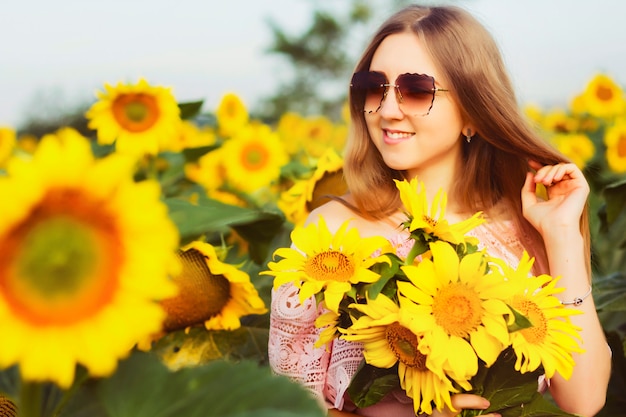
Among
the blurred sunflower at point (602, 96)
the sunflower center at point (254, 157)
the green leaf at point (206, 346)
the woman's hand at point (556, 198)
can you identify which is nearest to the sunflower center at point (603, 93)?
the blurred sunflower at point (602, 96)

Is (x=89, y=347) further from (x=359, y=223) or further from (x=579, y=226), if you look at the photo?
(x=579, y=226)

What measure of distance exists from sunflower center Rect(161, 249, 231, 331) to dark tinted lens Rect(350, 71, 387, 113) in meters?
0.39

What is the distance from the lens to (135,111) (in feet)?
5.63

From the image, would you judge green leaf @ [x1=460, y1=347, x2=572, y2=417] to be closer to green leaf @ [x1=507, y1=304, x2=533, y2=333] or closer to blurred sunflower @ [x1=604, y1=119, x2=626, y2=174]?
green leaf @ [x1=507, y1=304, x2=533, y2=333]

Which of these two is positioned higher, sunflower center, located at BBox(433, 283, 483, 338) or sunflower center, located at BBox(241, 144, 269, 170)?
sunflower center, located at BBox(433, 283, 483, 338)

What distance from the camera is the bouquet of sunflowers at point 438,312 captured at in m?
0.79

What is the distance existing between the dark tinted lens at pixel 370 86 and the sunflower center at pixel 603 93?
2.27m

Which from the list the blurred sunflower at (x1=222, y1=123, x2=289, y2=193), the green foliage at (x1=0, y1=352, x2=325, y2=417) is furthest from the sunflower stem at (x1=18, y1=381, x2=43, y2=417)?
the blurred sunflower at (x1=222, y1=123, x2=289, y2=193)

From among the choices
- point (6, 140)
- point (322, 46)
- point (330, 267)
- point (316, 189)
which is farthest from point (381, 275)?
point (322, 46)

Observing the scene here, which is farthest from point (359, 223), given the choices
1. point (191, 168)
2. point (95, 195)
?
point (191, 168)

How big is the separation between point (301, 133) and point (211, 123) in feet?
2.84

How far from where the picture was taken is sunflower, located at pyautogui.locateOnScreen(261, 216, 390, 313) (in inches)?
33.0

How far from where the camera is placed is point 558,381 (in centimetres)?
115

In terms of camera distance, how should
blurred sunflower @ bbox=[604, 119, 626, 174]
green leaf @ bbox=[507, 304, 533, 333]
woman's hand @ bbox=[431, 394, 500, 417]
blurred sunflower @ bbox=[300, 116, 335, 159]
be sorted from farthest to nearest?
blurred sunflower @ bbox=[300, 116, 335, 159] → blurred sunflower @ bbox=[604, 119, 626, 174] → woman's hand @ bbox=[431, 394, 500, 417] → green leaf @ bbox=[507, 304, 533, 333]
